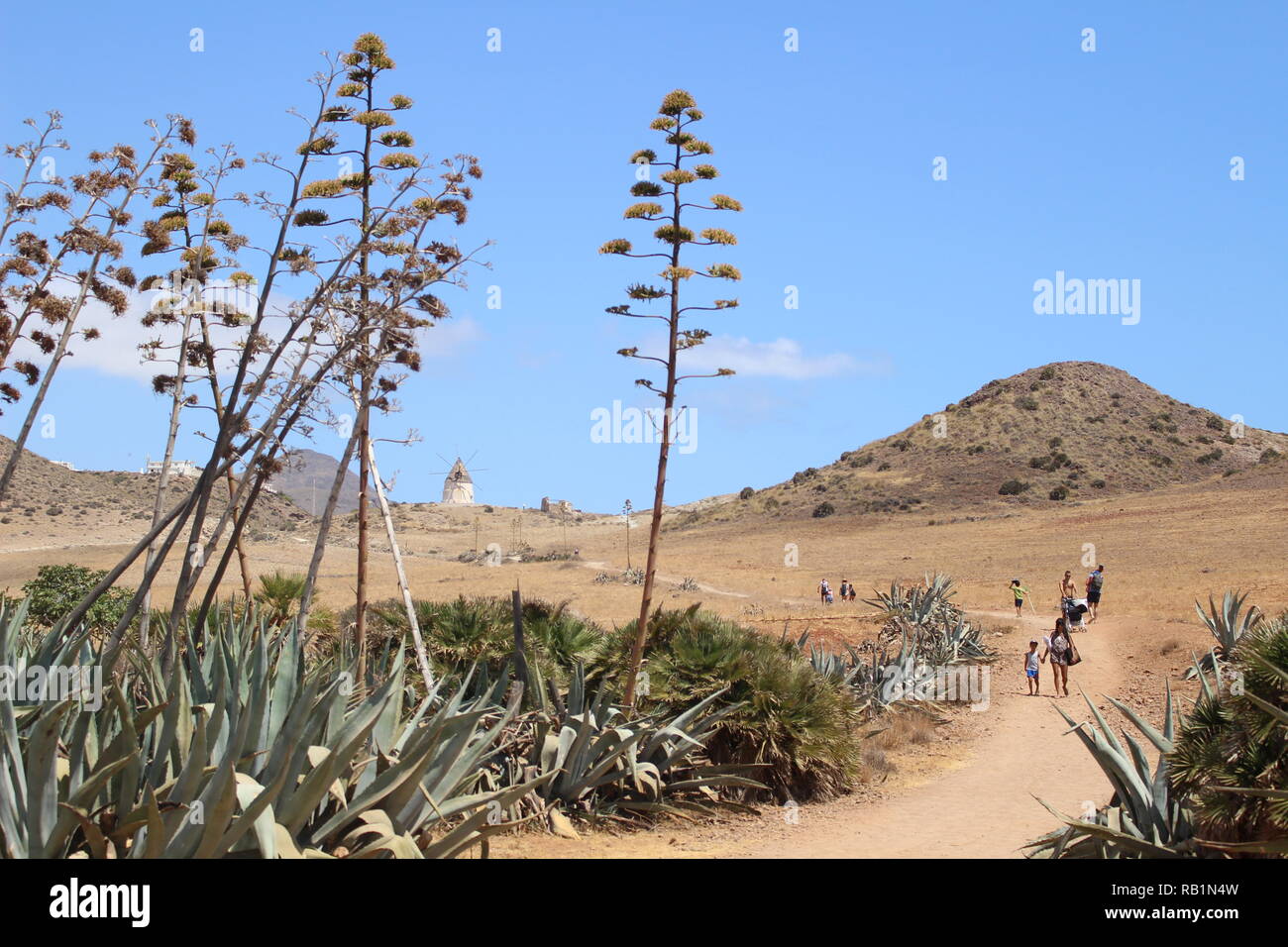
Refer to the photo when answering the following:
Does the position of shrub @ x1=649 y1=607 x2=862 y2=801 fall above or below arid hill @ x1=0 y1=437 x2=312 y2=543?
below

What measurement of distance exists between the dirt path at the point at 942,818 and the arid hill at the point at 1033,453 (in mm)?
60939

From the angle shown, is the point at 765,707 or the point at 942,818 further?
the point at 765,707

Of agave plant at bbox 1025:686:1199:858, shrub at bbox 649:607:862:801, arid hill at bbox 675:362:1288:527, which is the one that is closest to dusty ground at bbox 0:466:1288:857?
shrub at bbox 649:607:862:801

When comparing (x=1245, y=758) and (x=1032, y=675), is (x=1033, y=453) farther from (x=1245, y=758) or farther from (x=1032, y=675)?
(x=1245, y=758)

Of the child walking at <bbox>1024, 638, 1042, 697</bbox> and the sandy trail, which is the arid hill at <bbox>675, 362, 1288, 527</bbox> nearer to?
the child walking at <bbox>1024, 638, 1042, 697</bbox>

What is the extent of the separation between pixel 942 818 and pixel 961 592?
2870cm

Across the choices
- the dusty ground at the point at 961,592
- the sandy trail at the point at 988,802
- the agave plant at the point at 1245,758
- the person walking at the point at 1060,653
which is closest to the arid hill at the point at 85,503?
the dusty ground at the point at 961,592

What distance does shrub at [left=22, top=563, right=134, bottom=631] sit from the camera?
20.9 m

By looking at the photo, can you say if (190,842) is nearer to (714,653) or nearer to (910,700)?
(714,653)

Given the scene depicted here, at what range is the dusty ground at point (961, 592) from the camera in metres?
11.4

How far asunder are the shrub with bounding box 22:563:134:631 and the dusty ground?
7332 millimetres

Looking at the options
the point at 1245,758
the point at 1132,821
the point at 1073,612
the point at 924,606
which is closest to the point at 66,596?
the point at 924,606

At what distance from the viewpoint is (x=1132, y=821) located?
7.98 m
